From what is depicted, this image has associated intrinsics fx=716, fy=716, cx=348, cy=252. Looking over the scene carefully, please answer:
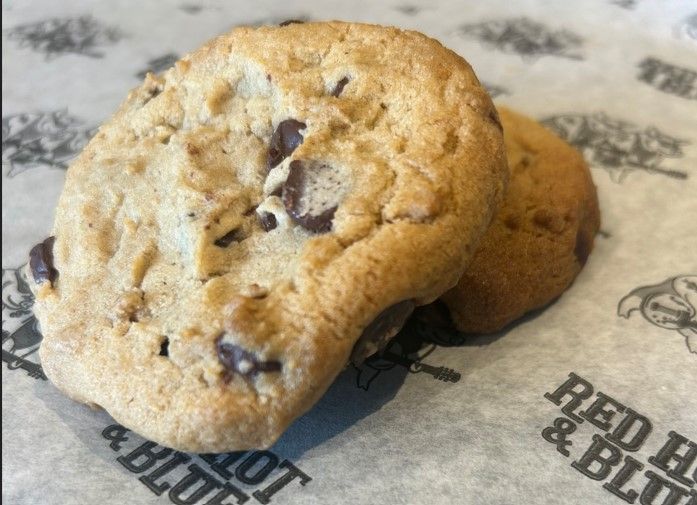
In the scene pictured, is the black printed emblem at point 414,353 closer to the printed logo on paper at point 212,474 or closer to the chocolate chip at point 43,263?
the printed logo on paper at point 212,474

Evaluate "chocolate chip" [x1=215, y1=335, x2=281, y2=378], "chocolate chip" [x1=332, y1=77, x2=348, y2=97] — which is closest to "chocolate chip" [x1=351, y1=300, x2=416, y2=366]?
"chocolate chip" [x1=215, y1=335, x2=281, y2=378]

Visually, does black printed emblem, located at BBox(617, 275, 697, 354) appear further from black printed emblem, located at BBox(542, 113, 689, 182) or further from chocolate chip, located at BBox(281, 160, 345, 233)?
chocolate chip, located at BBox(281, 160, 345, 233)

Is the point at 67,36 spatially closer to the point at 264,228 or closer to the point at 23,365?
the point at 23,365

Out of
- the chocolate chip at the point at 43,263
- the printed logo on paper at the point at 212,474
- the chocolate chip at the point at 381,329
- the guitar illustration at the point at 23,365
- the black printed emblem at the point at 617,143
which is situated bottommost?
the black printed emblem at the point at 617,143

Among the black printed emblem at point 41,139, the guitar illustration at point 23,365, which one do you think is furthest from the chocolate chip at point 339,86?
the black printed emblem at point 41,139

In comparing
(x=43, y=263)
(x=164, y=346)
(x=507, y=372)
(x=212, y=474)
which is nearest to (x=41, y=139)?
(x=43, y=263)

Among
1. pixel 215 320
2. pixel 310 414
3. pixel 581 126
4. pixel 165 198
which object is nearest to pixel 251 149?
pixel 165 198
